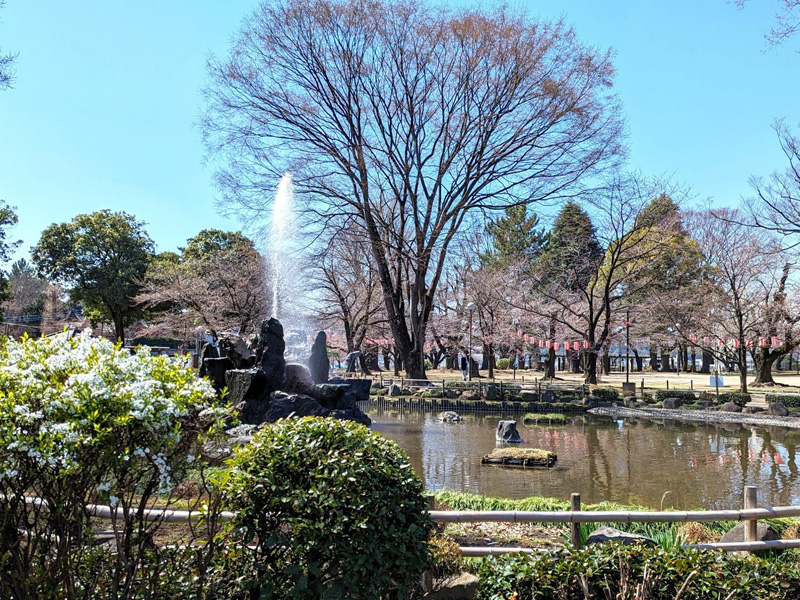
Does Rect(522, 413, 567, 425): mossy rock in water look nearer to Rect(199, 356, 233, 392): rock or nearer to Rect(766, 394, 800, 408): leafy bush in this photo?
Rect(766, 394, 800, 408): leafy bush

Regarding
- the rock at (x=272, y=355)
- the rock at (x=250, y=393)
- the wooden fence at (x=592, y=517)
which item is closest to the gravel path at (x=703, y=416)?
the rock at (x=272, y=355)

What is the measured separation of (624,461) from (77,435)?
39.4 ft

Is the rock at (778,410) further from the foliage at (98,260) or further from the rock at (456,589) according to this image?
the foliage at (98,260)

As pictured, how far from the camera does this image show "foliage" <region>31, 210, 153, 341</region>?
43656 mm

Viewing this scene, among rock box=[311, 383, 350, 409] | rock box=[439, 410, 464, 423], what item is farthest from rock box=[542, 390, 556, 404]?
rock box=[311, 383, 350, 409]

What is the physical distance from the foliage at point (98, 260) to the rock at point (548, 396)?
1210 inches

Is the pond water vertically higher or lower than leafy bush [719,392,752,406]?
lower

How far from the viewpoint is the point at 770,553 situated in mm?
5562

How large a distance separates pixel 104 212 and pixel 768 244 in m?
42.9

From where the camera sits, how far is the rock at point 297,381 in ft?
53.4

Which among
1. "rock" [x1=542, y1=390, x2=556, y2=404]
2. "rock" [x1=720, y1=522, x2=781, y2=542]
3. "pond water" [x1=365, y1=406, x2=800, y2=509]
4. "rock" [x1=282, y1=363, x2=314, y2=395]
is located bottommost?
"pond water" [x1=365, y1=406, x2=800, y2=509]

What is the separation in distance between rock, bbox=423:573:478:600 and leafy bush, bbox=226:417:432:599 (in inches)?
33.9

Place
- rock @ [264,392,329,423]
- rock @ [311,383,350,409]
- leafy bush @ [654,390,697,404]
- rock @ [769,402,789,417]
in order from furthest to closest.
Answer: leafy bush @ [654,390,697,404] < rock @ [769,402,789,417] < rock @ [311,383,350,409] < rock @ [264,392,329,423]

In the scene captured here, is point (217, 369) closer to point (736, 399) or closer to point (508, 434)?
point (508, 434)
